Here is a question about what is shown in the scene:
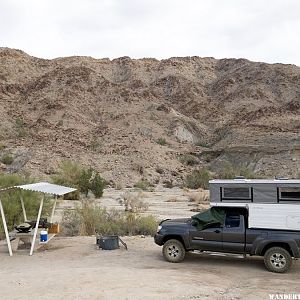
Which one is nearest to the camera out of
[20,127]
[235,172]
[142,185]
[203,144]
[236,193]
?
[236,193]

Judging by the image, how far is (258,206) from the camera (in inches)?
430

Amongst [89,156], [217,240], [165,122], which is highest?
[165,122]

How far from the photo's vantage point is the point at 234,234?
11.1 metres

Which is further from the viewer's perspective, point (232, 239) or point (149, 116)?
point (149, 116)

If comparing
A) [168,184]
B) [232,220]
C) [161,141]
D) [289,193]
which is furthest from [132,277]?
[161,141]

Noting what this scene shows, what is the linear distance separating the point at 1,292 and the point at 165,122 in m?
57.3

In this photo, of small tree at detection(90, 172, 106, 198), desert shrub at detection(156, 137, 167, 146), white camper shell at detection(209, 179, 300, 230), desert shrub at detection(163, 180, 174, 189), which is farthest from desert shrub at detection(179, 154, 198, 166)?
white camper shell at detection(209, 179, 300, 230)

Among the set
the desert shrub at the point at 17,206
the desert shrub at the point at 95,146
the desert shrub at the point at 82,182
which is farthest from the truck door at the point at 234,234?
the desert shrub at the point at 95,146

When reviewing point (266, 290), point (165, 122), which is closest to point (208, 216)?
point (266, 290)

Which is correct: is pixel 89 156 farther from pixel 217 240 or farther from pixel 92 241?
pixel 217 240

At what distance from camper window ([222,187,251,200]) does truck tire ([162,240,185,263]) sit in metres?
1.77

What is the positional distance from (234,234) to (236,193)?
1.00 m

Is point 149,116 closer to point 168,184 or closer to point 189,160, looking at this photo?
point 189,160

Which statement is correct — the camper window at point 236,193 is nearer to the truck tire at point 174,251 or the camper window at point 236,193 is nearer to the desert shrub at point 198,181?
the truck tire at point 174,251
